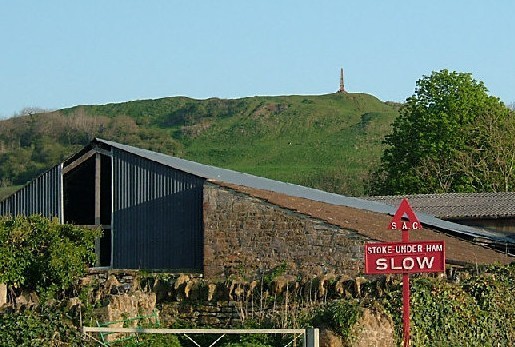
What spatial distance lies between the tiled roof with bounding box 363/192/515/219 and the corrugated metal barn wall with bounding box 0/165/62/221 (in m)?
20.5

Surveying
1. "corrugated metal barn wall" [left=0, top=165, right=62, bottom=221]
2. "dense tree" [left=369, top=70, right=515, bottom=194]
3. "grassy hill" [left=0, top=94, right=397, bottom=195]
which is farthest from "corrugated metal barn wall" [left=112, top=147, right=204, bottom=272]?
"grassy hill" [left=0, top=94, right=397, bottom=195]

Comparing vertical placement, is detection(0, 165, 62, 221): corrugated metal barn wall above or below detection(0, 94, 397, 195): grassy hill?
below

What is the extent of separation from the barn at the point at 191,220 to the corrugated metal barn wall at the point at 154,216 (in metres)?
0.03

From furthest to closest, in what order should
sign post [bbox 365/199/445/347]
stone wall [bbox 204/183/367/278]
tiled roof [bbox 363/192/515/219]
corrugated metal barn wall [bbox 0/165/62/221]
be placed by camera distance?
tiled roof [bbox 363/192/515/219] → corrugated metal barn wall [bbox 0/165/62/221] → stone wall [bbox 204/183/367/278] → sign post [bbox 365/199/445/347]

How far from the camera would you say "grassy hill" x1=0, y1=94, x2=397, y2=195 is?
320 ft

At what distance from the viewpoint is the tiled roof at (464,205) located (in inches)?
1827

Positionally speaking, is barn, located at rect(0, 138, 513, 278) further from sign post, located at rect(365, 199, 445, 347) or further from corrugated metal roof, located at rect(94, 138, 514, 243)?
sign post, located at rect(365, 199, 445, 347)

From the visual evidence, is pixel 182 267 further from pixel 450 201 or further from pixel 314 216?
pixel 450 201

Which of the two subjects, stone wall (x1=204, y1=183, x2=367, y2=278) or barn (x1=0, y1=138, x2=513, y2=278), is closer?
stone wall (x1=204, y1=183, x2=367, y2=278)

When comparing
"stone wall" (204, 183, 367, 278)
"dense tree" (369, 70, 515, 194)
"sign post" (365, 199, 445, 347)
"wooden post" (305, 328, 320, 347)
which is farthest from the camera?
"dense tree" (369, 70, 515, 194)

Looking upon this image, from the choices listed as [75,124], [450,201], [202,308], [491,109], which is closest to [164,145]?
[75,124]

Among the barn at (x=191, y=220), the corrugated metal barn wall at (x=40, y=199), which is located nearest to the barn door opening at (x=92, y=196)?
the barn at (x=191, y=220)

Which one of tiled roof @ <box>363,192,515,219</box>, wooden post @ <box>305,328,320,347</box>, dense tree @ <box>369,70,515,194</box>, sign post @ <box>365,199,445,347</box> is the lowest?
wooden post @ <box>305,328,320,347</box>

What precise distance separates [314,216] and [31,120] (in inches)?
3715
